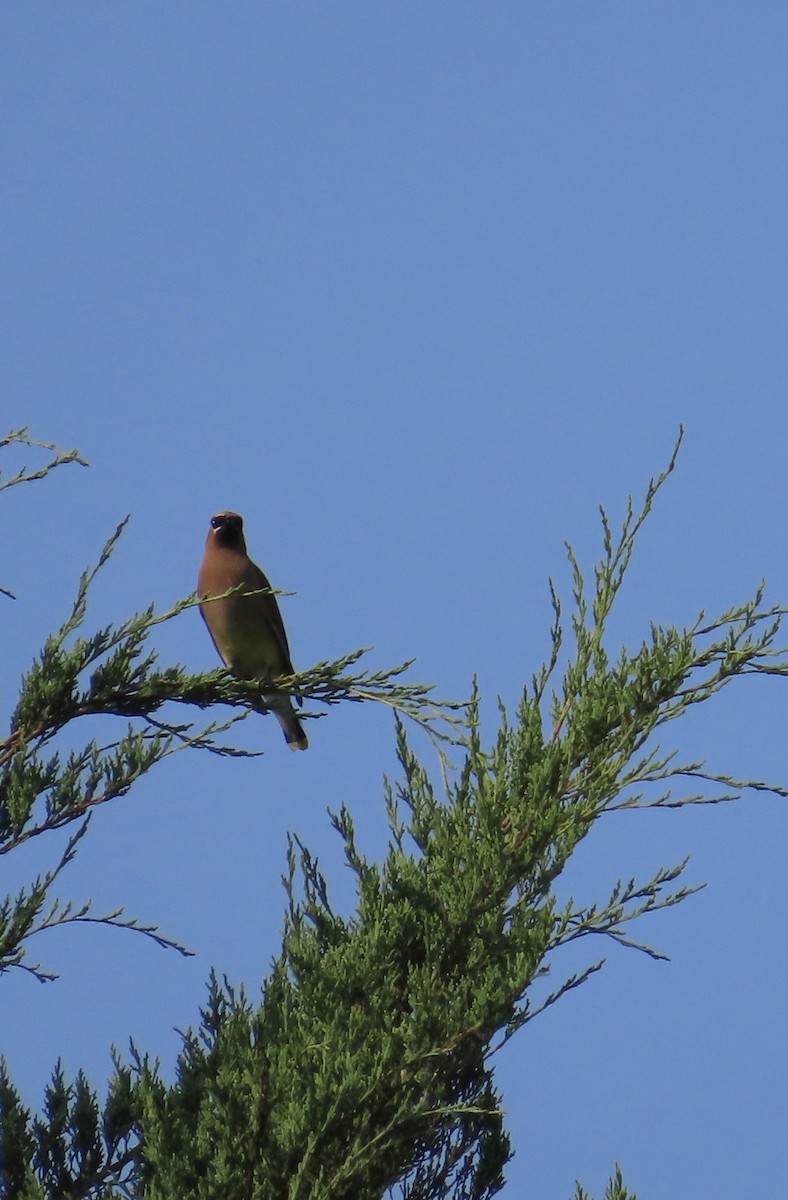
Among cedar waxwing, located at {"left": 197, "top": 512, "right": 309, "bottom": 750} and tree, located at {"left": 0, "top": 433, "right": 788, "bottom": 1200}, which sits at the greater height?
cedar waxwing, located at {"left": 197, "top": 512, "right": 309, "bottom": 750}

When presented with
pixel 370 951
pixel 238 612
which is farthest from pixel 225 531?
pixel 370 951

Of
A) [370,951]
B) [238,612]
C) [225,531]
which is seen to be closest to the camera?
[370,951]

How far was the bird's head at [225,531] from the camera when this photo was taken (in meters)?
7.95

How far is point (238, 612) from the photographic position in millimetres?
7840

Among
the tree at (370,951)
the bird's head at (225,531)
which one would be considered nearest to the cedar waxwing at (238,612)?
the bird's head at (225,531)

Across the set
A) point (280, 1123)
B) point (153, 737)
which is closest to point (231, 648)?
point (153, 737)

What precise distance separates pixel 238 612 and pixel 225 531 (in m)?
0.47

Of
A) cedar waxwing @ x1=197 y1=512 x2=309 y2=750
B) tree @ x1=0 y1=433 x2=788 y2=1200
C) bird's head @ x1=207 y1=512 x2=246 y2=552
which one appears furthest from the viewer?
bird's head @ x1=207 y1=512 x2=246 y2=552

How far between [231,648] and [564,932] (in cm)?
379

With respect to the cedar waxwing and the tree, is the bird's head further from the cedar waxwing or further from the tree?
the tree

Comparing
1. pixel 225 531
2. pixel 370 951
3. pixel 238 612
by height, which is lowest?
pixel 370 951

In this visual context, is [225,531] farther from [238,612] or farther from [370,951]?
[370,951]

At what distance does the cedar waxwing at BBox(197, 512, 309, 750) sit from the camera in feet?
25.6

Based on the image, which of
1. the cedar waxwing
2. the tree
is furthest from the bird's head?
the tree
